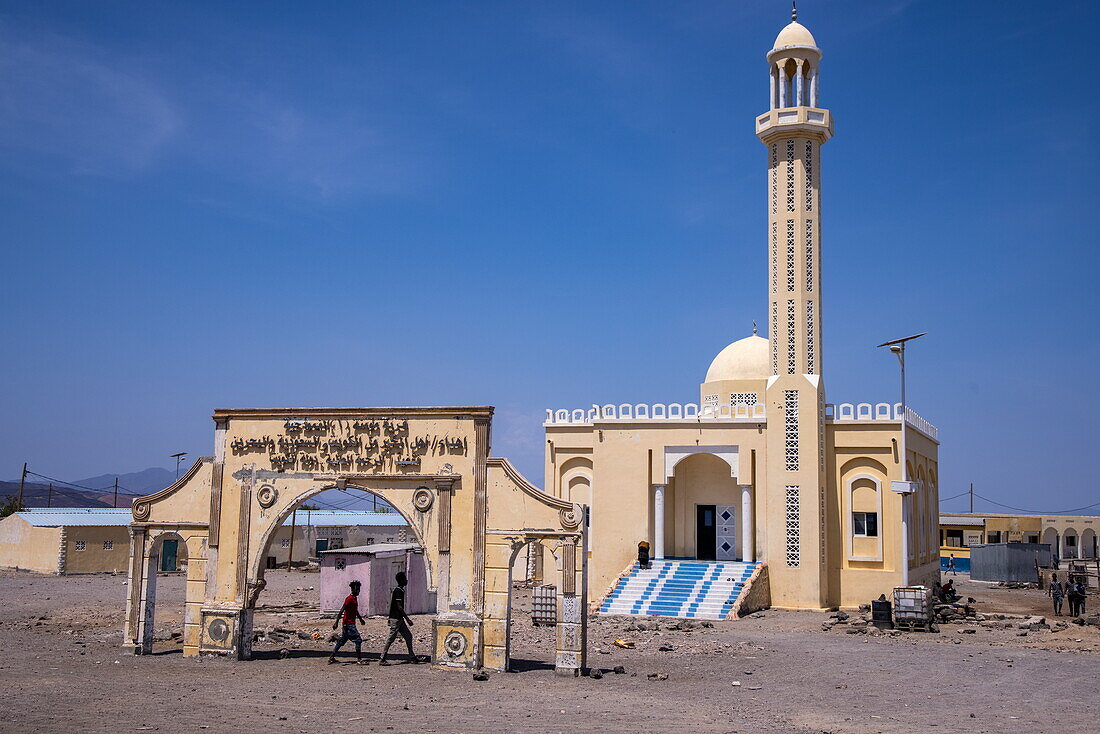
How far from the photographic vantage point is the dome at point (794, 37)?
31.1 m

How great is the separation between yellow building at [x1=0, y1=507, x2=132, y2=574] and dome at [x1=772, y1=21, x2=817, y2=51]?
3049 centimetres

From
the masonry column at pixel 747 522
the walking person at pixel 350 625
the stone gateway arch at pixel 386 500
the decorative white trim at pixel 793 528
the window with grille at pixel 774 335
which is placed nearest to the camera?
the stone gateway arch at pixel 386 500

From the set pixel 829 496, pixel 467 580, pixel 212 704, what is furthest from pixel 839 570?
pixel 212 704

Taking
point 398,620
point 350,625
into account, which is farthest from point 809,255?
point 350,625

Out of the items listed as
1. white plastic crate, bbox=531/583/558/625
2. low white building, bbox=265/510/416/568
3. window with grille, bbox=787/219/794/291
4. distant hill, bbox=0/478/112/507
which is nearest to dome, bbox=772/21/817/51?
window with grille, bbox=787/219/794/291

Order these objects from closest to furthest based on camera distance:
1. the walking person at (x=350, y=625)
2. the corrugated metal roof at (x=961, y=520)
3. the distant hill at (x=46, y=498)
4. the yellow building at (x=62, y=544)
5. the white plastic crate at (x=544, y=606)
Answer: the walking person at (x=350, y=625), the white plastic crate at (x=544, y=606), the yellow building at (x=62, y=544), the corrugated metal roof at (x=961, y=520), the distant hill at (x=46, y=498)

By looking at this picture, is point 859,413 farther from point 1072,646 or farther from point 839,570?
point 1072,646

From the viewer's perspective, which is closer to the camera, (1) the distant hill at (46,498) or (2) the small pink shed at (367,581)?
(2) the small pink shed at (367,581)

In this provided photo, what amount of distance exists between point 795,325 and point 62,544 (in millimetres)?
30548

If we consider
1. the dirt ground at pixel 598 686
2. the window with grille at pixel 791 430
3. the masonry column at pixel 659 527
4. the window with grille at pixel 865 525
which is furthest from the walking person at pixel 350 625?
the window with grille at pixel 865 525

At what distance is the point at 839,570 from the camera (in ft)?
95.7

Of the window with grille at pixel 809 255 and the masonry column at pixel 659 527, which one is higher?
the window with grille at pixel 809 255

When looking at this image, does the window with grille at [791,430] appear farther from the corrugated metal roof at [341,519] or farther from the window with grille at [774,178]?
the corrugated metal roof at [341,519]

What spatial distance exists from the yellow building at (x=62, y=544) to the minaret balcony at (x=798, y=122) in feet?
94.7
